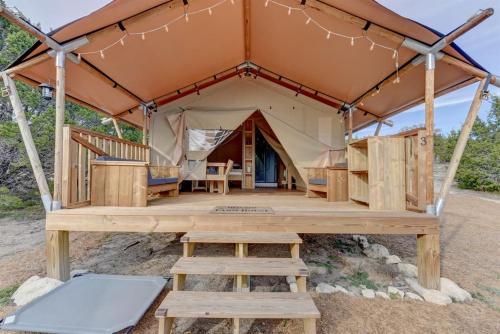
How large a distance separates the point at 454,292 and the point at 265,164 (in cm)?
583

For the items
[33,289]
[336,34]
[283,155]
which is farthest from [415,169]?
[33,289]

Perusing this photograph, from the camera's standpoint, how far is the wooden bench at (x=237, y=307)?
60.2 inches

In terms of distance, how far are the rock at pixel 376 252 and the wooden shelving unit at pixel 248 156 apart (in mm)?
3897

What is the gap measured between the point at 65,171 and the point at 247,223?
206cm

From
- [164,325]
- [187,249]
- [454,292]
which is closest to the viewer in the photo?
[164,325]

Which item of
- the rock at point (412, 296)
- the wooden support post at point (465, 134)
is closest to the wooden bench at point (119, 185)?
the rock at point (412, 296)

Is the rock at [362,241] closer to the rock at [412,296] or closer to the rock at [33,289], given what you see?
the rock at [412,296]

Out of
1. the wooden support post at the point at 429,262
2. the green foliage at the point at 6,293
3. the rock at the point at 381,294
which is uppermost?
the wooden support post at the point at 429,262

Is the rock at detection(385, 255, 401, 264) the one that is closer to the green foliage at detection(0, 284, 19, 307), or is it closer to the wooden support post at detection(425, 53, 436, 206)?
the wooden support post at detection(425, 53, 436, 206)

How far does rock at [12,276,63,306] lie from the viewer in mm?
2369

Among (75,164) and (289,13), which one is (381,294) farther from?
(75,164)

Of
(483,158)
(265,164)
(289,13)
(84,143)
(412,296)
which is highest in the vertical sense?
(289,13)

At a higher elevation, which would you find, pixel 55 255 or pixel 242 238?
pixel 242 238

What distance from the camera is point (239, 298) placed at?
1.69 metres
